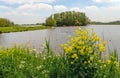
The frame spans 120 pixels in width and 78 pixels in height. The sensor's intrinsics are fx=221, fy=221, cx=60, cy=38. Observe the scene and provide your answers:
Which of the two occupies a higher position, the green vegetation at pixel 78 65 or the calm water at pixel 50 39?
the green vegetation at pixel 78 65

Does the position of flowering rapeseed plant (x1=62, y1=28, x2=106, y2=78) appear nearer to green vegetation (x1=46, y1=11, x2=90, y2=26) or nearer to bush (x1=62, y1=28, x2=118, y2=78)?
bush (x1=62, y1=28, x2=118, y2=78)

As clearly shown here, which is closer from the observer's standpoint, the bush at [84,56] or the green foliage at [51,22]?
the bush at [84,56]

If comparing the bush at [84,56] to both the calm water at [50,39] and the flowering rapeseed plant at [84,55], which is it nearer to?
the flowering rapeseed plant at [84,55]

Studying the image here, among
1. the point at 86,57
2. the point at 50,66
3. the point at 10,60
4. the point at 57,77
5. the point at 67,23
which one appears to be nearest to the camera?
the point at 86,57

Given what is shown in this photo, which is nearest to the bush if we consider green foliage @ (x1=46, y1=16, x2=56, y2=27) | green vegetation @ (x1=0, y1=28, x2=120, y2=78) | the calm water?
green vegetation @ (x1=0, y1=28, x2=120, y2=78)

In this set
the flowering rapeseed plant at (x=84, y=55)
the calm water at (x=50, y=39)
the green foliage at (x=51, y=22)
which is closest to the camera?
the flowering rapeseed plant at (x=84, y=55)

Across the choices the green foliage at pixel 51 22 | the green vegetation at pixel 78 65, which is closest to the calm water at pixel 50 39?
the green vegetation at pixel 78 65

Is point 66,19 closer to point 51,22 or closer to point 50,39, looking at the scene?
point 51,22

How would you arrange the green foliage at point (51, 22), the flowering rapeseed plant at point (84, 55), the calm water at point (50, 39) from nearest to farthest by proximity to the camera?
the flowering rapeseed plant at point (84, 55)
the calm water at point (50, 39)
the green foliage at point (51, 22)

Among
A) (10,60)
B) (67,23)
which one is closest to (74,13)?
(67,23)

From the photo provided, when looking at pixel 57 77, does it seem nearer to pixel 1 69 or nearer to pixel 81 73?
pixel 81 73

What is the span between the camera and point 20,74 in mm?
5973

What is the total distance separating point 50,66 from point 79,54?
4.22 ft

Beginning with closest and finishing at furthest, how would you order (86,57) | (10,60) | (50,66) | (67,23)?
(86,57)
(50,66)
(10,60)
(67,23)
